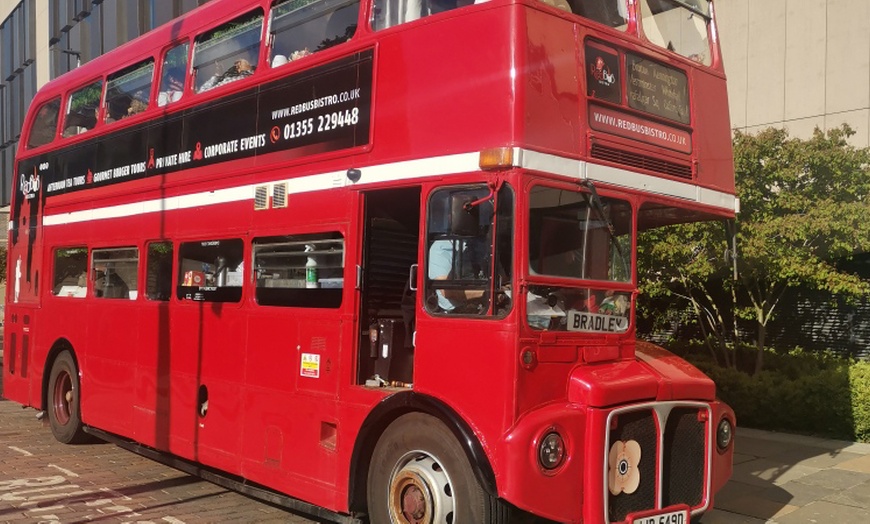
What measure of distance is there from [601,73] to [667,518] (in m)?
2.89

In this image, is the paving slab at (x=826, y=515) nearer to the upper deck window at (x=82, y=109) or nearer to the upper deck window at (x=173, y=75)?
the upper deck window at (x=173, y=75)

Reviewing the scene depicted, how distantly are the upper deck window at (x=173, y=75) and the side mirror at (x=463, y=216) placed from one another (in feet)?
13.2

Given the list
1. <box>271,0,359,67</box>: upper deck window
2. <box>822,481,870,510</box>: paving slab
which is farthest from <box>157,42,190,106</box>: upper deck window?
<box>822,481,870,510</box>: paving slab

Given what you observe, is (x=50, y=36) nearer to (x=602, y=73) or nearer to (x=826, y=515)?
(x=602, y=73)

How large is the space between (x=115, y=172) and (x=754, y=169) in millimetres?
7963

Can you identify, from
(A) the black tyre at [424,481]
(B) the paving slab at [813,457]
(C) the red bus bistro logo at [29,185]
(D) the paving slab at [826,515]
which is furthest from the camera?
(C) the red bus bistro logo at [29,185]

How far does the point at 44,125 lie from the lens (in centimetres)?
1051

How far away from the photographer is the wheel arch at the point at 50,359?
9539mm

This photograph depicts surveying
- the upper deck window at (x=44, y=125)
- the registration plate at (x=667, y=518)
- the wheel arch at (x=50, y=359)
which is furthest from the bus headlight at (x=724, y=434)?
the upper deck window at (x=44, y=125)

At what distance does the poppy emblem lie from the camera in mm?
4957

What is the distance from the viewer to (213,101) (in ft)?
24.5

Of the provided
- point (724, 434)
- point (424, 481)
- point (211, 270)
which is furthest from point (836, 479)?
point (211, 270)

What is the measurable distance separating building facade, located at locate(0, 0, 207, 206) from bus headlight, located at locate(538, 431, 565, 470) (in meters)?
20.7

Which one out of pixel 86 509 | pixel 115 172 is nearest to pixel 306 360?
pixel 86 509
